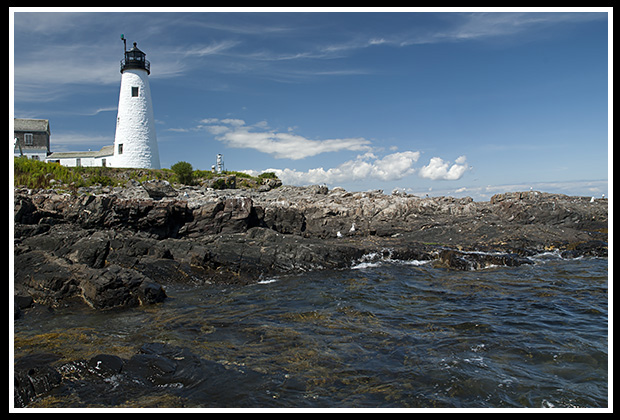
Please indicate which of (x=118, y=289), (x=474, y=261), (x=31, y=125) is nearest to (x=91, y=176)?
(x=31, y=125)

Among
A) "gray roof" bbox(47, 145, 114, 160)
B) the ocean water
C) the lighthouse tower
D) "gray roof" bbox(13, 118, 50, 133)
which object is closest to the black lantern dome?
the lighthouse tower

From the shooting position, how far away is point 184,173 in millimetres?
43594

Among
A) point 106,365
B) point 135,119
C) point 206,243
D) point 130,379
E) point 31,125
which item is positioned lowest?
point 130,379

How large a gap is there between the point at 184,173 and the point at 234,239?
2603 cm

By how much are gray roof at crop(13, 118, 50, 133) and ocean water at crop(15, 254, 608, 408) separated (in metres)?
58.8

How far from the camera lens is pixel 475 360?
849 centimetres

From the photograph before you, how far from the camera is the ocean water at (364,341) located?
7090mm

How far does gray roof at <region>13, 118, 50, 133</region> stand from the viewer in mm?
Result: 58344

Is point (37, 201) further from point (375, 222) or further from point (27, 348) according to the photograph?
point (375, 222)

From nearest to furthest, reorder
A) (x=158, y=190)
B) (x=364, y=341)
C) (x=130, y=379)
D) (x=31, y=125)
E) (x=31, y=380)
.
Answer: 1. (x=31, y=380)
2. (x=130, y=379)
3. (x=364, y=341)
4. (x=158, y=190)
5. (x=31, y=125)

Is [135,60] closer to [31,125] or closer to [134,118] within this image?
[134,118]

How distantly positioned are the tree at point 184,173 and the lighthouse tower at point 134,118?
23.1ft

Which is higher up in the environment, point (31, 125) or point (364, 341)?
point (31, 125)

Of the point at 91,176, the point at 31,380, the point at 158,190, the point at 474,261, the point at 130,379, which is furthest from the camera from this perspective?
the point at 91,176
